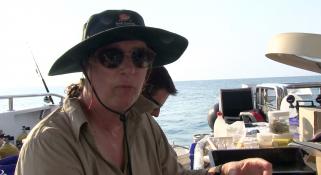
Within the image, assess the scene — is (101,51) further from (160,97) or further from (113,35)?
(160,97)

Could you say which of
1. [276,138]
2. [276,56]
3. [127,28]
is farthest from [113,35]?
[276,138]

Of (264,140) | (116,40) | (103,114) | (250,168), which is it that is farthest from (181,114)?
(116,40)

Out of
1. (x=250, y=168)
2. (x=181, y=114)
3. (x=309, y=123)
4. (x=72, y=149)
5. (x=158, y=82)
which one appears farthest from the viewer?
(x=181, y=114)

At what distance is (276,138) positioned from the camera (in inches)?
90.4

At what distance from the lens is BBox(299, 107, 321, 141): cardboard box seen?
231 cm

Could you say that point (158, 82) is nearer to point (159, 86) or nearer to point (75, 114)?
point (159, 86)

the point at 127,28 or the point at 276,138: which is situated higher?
the point at 127,28

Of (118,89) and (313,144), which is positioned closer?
(118,89)

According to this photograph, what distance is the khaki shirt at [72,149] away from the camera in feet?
4.15

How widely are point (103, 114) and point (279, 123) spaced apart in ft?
4.24

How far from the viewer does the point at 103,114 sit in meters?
1.56

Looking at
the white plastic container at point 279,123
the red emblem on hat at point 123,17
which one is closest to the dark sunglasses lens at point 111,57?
the red emblem on hat at point 123,17

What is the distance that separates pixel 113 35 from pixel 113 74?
143mm

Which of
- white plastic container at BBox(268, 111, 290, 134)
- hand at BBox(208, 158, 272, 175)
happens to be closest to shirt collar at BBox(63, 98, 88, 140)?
hand at BBox(208, 158, 272, 175)
